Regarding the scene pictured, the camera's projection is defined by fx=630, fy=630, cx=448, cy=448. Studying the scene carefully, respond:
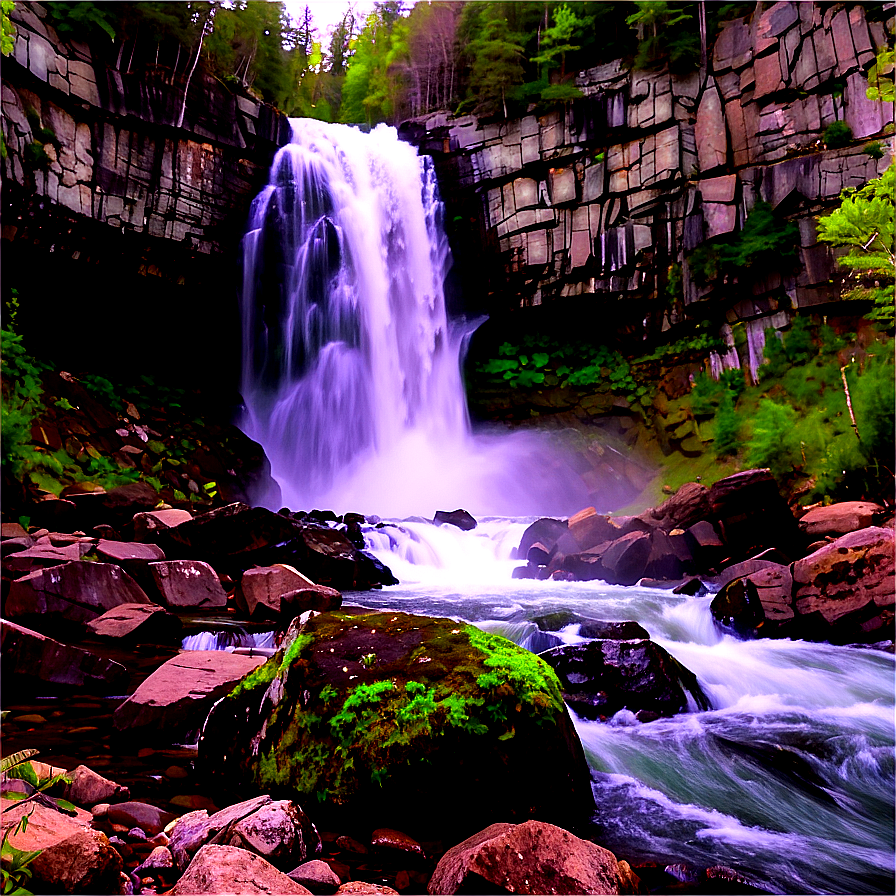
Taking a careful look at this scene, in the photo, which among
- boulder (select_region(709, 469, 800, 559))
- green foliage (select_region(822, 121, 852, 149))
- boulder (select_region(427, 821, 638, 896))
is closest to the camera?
boulder (select_region(427, 821, 638, 896))

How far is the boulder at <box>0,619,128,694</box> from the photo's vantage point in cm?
433

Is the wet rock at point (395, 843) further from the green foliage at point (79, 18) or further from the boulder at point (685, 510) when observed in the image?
the green foliage at point (79, 18)

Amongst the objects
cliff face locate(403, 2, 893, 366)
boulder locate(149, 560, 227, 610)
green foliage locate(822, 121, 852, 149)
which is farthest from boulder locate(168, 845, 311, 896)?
green foliage locate(822, 121, 852, 149)

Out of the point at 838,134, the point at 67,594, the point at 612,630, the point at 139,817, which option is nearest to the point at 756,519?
the point at 612,630

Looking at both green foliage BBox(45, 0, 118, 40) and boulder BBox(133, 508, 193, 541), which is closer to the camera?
boulder BBox(133, 508, 193, 541)

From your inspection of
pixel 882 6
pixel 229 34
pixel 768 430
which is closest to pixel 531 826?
pixel 768 430

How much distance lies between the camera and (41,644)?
175 inches

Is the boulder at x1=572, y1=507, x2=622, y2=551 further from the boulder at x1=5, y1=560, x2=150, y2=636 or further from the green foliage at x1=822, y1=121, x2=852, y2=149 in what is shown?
the green foliage at x1=822, y1=121, x2=852, y2=149

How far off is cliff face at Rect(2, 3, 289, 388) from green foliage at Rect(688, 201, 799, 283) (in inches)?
523

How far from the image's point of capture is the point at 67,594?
5949 mm

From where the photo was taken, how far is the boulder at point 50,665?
4.33 metres

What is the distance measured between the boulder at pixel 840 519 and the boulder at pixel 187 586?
8428mm

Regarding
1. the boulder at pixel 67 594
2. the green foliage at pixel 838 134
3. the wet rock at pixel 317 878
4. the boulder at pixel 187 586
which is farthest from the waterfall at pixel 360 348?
the wet rock at pixel 317 878

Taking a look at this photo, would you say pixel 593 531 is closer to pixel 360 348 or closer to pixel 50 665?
pixel 50 665
